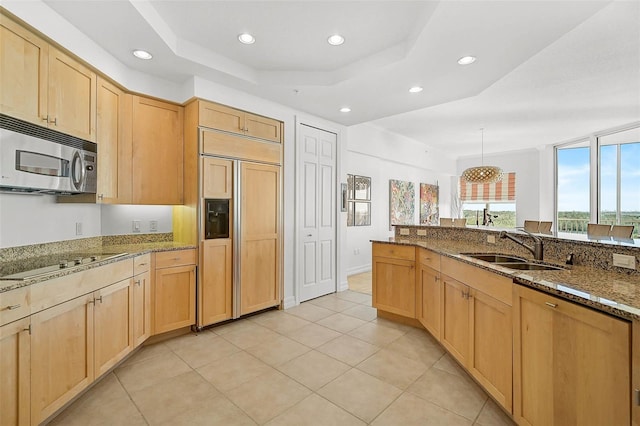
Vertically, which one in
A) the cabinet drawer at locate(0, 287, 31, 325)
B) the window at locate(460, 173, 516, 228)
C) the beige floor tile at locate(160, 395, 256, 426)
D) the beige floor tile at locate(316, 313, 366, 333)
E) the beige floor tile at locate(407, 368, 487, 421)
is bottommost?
the beige floor tile at locate(160, 395, 256, 426)

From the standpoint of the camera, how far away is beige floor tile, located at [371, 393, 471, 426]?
5.97ft

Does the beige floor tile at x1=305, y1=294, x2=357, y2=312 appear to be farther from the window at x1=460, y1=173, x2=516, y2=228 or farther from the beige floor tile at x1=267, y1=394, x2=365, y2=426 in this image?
the window at x1=460, y1=173, x2=516, y2=228

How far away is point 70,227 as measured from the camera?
2.62 meters

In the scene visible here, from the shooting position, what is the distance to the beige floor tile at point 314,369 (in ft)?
7.47

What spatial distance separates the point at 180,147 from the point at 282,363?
244 cm

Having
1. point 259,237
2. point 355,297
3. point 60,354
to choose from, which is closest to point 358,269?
point 355,297

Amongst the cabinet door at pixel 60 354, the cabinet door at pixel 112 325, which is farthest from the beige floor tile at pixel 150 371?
the cabinet door at pixel 60 354

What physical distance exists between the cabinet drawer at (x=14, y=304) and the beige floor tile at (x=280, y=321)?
210cm

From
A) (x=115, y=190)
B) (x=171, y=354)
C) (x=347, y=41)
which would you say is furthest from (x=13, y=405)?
(x=347, y=41)

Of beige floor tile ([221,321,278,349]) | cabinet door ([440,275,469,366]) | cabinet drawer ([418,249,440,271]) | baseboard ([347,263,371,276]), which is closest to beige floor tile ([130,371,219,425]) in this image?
beige floor tile ([221,321,278,349])

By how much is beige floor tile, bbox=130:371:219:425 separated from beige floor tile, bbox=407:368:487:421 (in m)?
1.51

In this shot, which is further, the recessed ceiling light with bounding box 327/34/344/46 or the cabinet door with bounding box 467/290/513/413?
the recessed ceiling light with bounding box 327/34/344/46

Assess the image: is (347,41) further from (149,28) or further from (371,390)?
(371,390)

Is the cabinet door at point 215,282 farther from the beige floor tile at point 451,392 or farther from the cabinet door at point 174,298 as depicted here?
the beige floor tile at point 451,392
